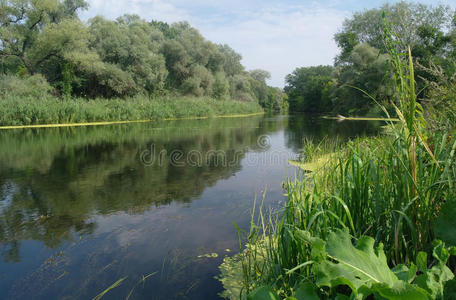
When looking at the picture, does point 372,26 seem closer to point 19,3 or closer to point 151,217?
point 19,3

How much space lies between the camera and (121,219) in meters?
4.88

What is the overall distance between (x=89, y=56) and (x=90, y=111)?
23.6 ft

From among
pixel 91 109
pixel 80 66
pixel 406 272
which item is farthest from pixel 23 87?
pixel 406 272

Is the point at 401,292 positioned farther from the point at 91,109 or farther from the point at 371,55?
the point at 371,55

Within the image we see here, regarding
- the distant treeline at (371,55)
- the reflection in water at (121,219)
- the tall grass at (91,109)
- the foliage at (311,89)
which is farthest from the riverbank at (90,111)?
the foliage at (311,89)

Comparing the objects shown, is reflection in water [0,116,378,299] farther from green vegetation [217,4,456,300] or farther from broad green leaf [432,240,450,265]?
broad green leaf [432,240,450,265]

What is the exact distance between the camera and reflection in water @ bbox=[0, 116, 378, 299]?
3227mm

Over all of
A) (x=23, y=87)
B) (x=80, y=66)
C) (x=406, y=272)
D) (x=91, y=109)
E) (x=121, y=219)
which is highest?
(x=80, y=66)

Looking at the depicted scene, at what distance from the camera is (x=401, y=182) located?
2.25 meters

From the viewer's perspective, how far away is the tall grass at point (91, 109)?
19.5m

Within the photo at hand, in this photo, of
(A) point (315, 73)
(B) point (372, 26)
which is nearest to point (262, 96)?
(A) point (315, 73)

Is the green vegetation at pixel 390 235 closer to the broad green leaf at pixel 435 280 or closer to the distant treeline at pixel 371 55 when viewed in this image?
the broad green leaf at pixel 435 280

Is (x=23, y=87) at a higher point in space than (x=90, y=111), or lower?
higher

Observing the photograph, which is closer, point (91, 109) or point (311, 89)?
point (91, 109)
